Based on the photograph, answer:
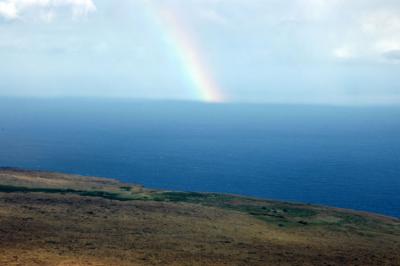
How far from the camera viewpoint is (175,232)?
34.3 m

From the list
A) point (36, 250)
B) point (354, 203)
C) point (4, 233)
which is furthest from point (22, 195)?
point (354, 203)

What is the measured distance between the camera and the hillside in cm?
2747

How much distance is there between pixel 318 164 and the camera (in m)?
154

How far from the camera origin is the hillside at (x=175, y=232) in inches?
1081

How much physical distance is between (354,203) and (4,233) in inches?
3333

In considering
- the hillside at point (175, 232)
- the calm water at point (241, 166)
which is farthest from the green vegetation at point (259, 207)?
the calm water at point (241, 166)

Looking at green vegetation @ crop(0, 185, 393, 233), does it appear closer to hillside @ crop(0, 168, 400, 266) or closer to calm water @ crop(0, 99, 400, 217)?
hillside @ crop(0, 168, 400, 266)

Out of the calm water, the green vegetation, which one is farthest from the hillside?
the calm water

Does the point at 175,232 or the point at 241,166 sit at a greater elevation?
the point at 241,166

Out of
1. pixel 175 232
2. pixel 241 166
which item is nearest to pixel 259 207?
pixel 175 232

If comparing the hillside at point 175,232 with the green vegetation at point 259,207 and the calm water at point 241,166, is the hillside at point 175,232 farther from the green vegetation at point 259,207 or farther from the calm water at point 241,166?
the calm water at point 241,166

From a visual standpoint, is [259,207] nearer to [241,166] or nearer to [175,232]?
[175,232]

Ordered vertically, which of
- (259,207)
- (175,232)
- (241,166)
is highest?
(241,166)

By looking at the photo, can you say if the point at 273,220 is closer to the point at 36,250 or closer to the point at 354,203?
the point at 36,250
